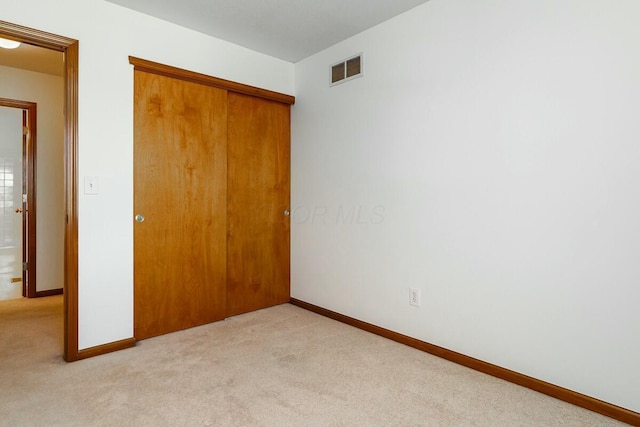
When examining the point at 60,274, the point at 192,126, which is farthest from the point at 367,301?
the point at 60,274

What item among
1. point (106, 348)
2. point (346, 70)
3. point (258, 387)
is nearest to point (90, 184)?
point (106, 348)

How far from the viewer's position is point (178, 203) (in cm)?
284

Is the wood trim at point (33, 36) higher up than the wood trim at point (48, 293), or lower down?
higher up

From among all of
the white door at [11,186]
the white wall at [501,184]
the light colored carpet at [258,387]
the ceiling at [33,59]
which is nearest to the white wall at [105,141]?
the light colored carpet at [258,387]

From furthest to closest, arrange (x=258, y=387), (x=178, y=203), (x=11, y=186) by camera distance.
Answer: (x=11, y=186) → (x=178, y=203) → (x=258, y=387)

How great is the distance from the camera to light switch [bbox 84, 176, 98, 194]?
2387 millimetres

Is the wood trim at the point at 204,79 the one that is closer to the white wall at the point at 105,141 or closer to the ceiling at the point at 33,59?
the white wall at the point at 105,141

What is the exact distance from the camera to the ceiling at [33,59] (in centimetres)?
331

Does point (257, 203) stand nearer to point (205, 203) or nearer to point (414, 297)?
point (205, 203)

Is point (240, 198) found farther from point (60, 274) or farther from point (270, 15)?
point (60, 274)

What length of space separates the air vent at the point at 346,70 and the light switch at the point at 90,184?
200 cm

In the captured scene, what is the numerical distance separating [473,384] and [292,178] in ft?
7.74

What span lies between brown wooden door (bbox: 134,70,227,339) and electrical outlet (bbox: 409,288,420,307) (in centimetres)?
157

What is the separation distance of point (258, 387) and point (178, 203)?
5.05 feet
